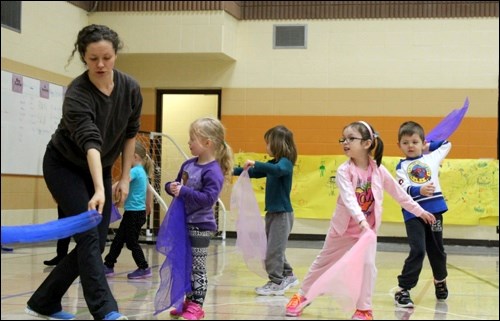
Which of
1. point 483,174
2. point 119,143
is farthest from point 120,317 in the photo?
point 483,174

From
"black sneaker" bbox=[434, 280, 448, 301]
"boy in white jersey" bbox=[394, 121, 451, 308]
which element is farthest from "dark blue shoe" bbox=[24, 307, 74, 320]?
"black sneaker" bbox=[434, 280, 448, 301]

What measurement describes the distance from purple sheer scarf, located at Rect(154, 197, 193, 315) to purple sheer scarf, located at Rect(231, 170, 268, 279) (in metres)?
0.86

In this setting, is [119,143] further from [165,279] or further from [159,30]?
[159,30]

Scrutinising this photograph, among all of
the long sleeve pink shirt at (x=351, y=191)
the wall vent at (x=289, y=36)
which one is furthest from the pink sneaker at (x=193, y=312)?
the wall vent at (x=289, y=36)

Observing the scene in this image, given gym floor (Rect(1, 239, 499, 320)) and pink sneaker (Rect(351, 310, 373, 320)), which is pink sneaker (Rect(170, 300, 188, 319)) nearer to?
gym floor (Rect(1, 239, 499, 320))

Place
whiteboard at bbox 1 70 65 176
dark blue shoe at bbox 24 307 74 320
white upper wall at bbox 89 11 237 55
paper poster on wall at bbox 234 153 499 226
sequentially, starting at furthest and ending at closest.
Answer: paper poster on wall at bbox 234 153 499 226
white upper wall at bbox 89 11 237 55
whiteboard at bbox 1 70 65 176
dark blue shoe at bbox 24 307 74 320

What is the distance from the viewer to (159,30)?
10695 mm

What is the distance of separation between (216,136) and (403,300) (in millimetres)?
1786

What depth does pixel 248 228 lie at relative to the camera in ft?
16.4

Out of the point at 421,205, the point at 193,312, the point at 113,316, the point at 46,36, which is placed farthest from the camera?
the point at 46,36

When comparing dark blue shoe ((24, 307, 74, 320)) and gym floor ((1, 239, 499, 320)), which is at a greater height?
dark blue shoe ((24, 307, 74, 320))

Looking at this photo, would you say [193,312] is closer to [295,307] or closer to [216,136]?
[295,307]

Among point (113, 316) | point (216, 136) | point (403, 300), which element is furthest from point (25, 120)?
point (113, 316)

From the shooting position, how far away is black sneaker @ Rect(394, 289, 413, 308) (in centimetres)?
477
